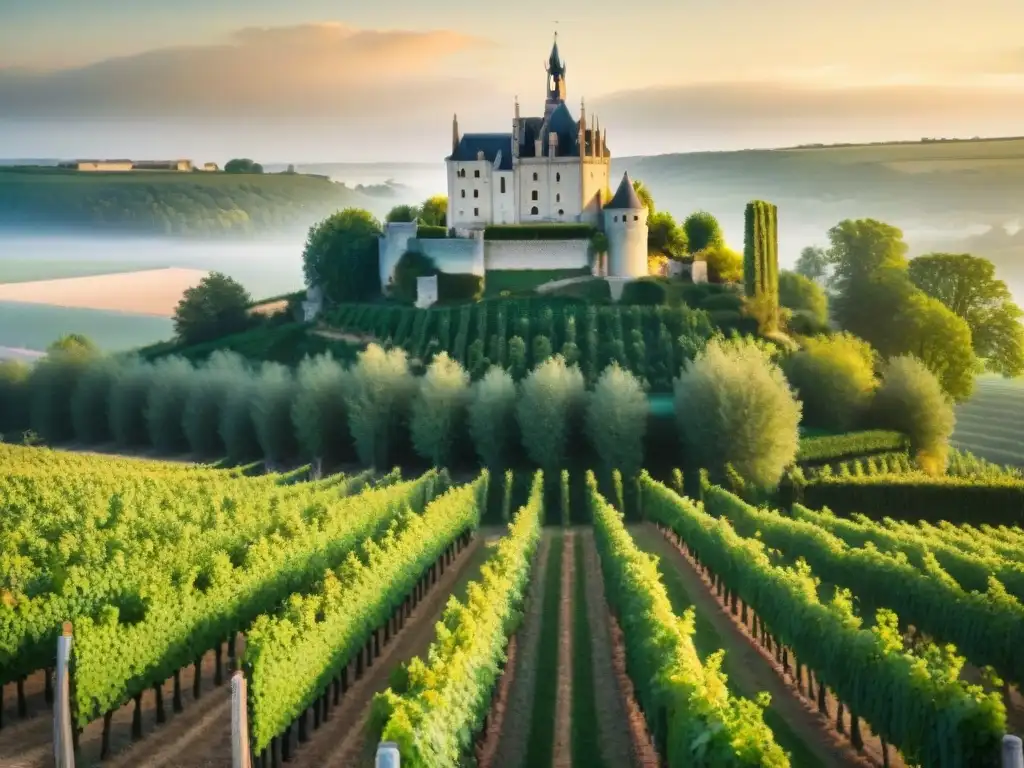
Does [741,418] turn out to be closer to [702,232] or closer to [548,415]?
[548,415]

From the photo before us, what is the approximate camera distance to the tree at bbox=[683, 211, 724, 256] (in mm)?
78375

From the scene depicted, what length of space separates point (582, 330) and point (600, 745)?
4358cm

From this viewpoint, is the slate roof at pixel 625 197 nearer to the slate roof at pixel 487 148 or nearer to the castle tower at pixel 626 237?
the castle tower at pixel 626 237

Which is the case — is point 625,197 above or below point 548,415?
above

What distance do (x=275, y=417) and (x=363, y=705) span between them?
37.7 m

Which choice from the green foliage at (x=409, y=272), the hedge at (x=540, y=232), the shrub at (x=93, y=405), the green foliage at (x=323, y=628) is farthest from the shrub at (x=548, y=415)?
the shrub at (x=93, y=405)

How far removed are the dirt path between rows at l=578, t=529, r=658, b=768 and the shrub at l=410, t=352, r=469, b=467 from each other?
24688 millimetres

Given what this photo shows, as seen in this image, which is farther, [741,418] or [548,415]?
[548,415]

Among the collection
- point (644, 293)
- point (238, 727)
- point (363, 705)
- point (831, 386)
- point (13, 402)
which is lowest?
point (363, 705)

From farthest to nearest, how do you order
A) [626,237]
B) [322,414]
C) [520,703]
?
[626,237] → [322,414] → [520,703]

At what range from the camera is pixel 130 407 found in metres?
67.3

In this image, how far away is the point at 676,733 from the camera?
16.0 metres

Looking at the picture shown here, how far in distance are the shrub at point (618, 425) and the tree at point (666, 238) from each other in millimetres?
23296

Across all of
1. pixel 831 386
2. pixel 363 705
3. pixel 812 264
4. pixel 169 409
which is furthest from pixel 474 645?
pixel 812 264
